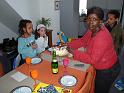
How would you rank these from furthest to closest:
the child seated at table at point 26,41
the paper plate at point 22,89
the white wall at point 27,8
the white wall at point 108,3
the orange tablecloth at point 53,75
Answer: the white wall at point 108,3 < the white wall at point 27,8 < the child seated at table at point 26,41 < the orange tablecloth at point 53,75 < the paper plate at point 22,89

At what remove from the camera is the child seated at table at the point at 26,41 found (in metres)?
2.36

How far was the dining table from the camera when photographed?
156 cm

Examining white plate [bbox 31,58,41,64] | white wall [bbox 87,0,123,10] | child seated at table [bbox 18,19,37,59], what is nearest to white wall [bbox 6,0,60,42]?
child seated at table [bbox 18,19,37,59]

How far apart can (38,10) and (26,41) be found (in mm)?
1893

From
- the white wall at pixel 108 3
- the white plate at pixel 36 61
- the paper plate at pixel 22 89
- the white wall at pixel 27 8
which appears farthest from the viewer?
the white wall at pixel 108 3

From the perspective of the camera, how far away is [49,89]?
1.49m

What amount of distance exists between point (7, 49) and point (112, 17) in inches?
78.8

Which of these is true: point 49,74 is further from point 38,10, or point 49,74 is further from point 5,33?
point 38,10

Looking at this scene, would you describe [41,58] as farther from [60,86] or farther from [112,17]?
[112,17]

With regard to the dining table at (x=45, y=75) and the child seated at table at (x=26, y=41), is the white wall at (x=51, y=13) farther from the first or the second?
the dining table at (x=45, y=75)

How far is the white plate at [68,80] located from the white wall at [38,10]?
2.06 m

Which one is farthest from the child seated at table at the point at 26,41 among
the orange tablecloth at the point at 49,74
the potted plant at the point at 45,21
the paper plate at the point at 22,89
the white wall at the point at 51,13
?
the white wall at the point at 51,13

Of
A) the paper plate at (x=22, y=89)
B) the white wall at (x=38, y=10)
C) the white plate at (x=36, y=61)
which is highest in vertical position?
the white wall at (x=38, y=10)

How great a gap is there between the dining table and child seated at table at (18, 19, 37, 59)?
1.51ft
